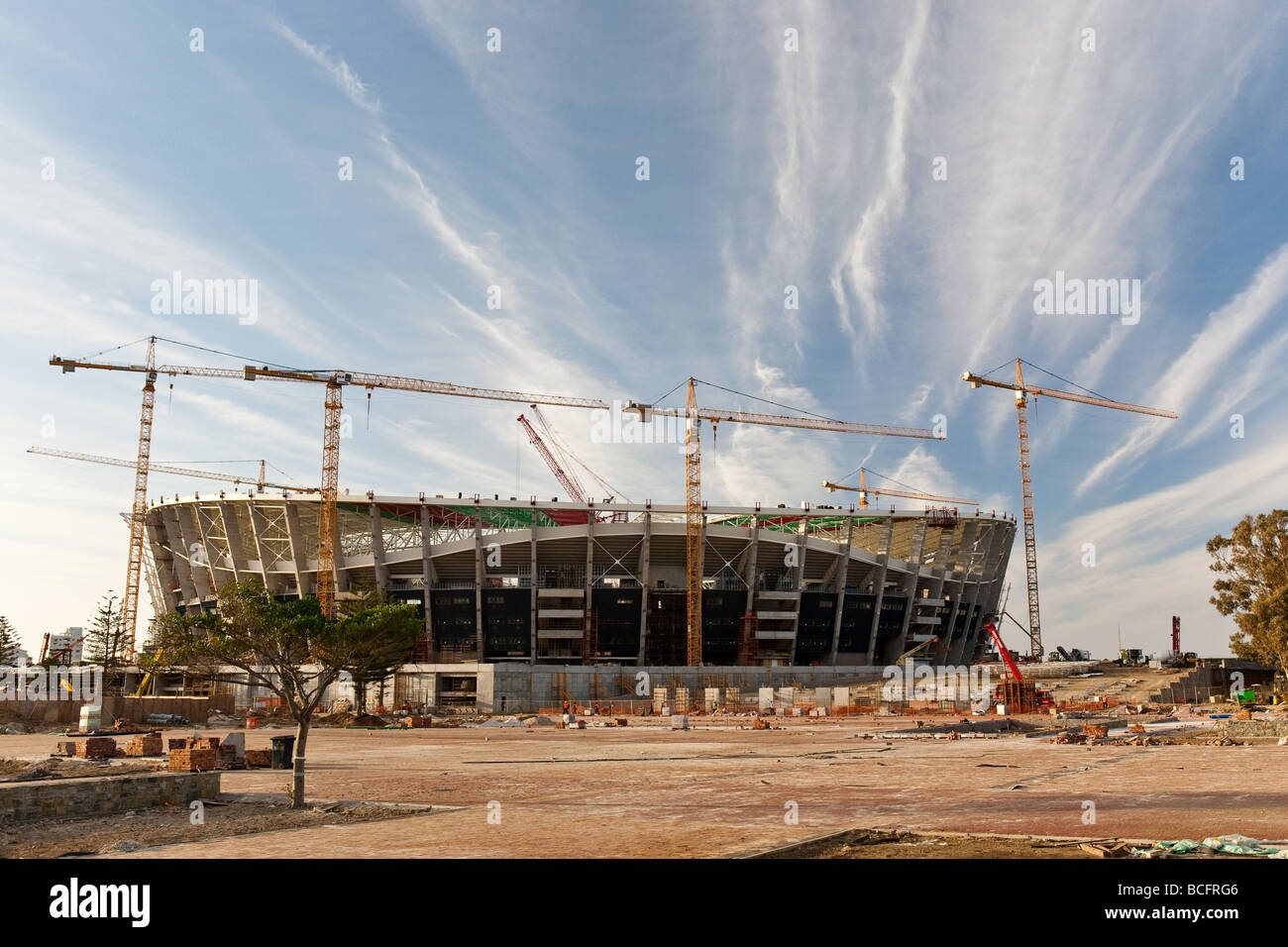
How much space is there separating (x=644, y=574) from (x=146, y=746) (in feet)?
219

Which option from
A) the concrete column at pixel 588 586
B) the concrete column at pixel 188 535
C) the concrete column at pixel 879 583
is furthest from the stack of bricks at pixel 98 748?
the concrete column at pixel 879 583

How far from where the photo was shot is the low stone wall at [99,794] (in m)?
14.1

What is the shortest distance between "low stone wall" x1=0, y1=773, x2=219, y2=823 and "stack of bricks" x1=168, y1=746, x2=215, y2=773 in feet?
19.5

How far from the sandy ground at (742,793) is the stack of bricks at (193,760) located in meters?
0.75

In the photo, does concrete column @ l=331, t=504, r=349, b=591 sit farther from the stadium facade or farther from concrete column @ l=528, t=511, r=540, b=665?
concrete column @ l=528, t=511, r=540, b=665

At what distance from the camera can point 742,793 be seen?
1888cm

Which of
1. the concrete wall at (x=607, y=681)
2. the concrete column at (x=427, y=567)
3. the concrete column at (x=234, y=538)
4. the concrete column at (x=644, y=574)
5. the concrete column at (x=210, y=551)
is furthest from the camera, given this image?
the concrete column at (x=210, y=551)

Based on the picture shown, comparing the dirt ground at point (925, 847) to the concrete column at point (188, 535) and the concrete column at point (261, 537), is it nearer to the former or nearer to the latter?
the concrete column at point (261, 537)

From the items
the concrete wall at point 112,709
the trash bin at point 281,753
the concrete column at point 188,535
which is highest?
the concrete column at point 188,535

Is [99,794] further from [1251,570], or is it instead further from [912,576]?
[912,576]

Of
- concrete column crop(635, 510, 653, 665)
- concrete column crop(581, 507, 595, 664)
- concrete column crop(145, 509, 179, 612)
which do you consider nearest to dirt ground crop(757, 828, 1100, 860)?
concrete column crop(581, 507, 595, 664)

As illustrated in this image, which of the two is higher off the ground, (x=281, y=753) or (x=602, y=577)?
(x=602, y=577)

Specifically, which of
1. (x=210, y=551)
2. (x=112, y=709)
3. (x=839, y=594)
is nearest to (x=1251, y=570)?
(x=839, y=594)
